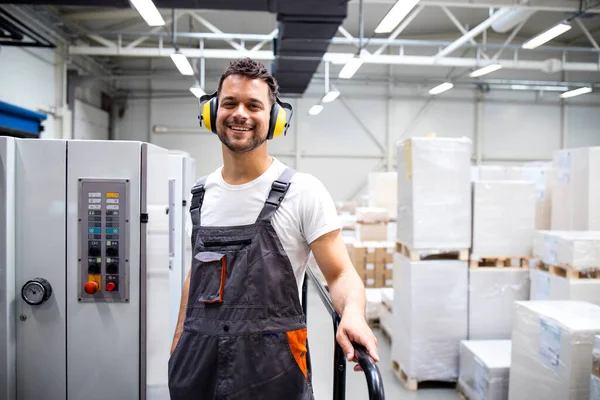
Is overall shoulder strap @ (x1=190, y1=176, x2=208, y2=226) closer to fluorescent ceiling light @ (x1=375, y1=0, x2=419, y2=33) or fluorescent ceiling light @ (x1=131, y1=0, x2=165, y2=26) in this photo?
fluorescent ceiling light @ (x1=131, y1=0, x2=165, y2=26)

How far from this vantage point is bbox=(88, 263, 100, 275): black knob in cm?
266

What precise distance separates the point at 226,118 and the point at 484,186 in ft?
12.2

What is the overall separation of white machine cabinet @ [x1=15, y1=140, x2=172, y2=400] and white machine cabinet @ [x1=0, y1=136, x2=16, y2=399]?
0.12 feet

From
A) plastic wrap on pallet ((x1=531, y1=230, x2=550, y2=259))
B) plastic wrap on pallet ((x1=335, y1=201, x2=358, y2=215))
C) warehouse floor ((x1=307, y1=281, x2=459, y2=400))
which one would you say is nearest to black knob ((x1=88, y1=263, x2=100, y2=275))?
warehouse floor ((x1=307, y1=281, x2=459, y2=400))

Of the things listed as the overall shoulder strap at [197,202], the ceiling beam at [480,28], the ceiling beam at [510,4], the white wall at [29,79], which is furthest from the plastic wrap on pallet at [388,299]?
the white wall at [29,79]

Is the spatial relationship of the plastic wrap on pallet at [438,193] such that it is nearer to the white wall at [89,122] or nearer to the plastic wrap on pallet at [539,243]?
the plastic wrap on pallet at [539,243]

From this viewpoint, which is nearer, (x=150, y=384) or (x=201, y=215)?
(x=201, y=215)

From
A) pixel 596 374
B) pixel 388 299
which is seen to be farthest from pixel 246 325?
pixel 388 299

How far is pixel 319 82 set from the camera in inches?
552

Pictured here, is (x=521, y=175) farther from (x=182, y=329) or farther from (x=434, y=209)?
(x=182, y=329)

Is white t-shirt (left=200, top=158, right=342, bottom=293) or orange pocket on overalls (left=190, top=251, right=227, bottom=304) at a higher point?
white t-shirt (left=200, top=158, right=342, bottom=293)

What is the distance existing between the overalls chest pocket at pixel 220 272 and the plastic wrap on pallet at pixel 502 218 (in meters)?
3.64

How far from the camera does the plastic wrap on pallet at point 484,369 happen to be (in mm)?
3930

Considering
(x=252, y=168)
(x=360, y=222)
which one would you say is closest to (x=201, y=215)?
(x=252, y=168)
